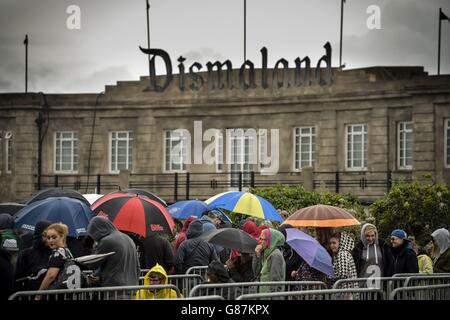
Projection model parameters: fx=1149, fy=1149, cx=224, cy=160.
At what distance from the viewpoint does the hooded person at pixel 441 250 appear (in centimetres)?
1597

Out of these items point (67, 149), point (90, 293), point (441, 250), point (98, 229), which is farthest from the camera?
Answer: point (67, 149)

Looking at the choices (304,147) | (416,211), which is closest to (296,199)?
(416,211)

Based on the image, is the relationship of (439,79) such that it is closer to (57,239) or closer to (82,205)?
(82,205)

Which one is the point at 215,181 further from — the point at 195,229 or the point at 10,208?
the point at 195,229

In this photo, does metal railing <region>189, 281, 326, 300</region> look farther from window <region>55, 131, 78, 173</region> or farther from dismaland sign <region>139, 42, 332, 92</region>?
window <region>55, 131, 78, 173</region>

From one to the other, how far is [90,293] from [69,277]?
513 mm

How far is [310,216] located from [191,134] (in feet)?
90.7

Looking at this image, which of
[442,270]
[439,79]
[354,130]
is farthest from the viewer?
[354,130]

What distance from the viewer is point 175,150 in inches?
1761

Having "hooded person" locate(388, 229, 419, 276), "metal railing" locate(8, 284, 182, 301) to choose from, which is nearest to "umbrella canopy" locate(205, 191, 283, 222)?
"hooded person" locate(388, 229, 419, 276)

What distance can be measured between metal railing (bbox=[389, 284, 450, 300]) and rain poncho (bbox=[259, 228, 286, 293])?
191cm

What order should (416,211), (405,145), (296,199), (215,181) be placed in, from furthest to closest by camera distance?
(215,181), (405,145), (296,199), (416,211)

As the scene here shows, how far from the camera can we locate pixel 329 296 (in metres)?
11.8
